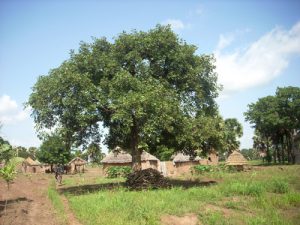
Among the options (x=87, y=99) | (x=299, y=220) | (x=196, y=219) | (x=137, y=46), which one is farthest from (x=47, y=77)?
(x=299, y=220)

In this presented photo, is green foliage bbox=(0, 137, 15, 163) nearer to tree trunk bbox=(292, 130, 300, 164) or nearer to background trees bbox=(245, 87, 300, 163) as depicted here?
background trees bbox=(245, 87, 300, 163)

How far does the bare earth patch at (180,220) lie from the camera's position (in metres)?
12.7

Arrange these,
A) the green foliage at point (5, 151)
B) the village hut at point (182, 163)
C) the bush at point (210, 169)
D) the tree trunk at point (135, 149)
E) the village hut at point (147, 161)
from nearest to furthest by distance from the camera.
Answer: the green foliage at point (5, 151)
the tree trunk at point (135, 149)
the bush at point (210, 169)
the village hut at point (147, 161)
the village hut at point (182, 163)

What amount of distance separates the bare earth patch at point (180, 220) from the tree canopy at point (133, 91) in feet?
27.7

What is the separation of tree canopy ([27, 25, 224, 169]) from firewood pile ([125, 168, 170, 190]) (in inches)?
71.6

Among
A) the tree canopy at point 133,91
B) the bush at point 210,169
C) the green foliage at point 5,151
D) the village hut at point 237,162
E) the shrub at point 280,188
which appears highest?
the tree canopy at point 133,91

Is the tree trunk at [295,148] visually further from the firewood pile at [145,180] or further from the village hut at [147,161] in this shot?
the firewood pile at [145,180]

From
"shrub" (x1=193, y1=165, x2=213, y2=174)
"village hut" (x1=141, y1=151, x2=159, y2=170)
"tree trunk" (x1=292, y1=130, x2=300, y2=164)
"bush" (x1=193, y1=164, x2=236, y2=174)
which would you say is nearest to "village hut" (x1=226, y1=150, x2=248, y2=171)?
"bush" (x1=193, y1=164, x2=236, y2=174)

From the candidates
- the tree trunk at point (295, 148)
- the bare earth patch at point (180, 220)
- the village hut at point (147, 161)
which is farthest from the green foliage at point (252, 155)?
the bare earth patch at point (180, 220)

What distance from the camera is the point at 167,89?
2412cm

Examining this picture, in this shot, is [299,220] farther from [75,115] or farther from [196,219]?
[75,115]

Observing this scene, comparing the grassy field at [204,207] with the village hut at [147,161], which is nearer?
the grassy field at [204,207]

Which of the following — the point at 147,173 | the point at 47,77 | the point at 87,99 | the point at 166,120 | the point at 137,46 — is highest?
the point at 137,46

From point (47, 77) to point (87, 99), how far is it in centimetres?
443
